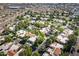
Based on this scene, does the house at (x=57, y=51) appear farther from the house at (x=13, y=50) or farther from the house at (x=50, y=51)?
the house at (x=13, y=50)

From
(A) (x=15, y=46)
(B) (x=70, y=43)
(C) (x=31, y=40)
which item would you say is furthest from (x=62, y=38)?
(A) (x=15, y=46)

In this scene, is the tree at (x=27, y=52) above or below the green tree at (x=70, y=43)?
below

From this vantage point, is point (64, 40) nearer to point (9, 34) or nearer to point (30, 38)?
point (30, 38)

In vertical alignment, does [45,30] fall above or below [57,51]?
above

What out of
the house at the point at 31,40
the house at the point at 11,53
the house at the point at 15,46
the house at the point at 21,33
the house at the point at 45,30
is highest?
the house at the point at 45,30

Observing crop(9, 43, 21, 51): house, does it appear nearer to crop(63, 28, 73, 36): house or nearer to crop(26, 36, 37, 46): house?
crop(26, 36, 37, 46): house

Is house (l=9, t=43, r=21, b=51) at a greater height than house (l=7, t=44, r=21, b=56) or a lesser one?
greater

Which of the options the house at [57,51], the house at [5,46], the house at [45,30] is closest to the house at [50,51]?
the house at [57,51]

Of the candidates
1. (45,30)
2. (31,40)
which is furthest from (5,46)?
(45,30)

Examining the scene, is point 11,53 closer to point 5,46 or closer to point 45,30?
point 5,46

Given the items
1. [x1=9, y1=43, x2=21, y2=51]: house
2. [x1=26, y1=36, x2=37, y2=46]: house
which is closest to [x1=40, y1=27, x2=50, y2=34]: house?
[x1=26, y1=36, x2=37, y2=46]: house

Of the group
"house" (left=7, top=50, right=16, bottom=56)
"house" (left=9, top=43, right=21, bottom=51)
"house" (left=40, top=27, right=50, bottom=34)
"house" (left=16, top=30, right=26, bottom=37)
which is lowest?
"house" (left=7, top=50, right=16, bottom=56)
